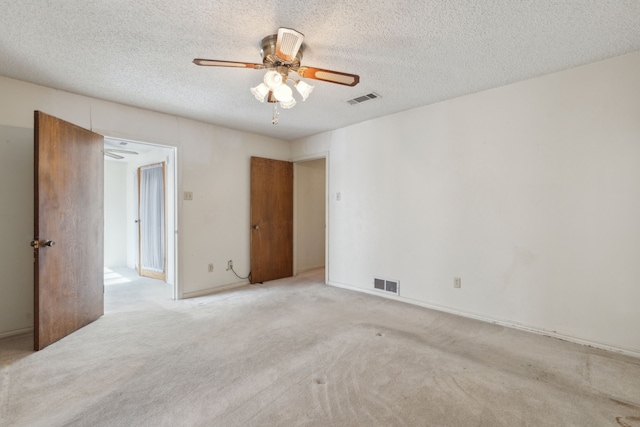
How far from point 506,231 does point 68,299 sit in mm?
4515

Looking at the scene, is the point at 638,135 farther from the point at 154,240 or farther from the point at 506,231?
the point at 154,240

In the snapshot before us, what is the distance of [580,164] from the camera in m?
2.64

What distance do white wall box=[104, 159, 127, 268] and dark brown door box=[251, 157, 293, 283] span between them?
3.53 meters

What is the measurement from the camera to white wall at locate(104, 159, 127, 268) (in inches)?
243

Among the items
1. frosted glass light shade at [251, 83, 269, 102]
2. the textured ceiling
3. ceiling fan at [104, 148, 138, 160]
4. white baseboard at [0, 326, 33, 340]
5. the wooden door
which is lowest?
white baseboard at [0, 326, 33, 340]

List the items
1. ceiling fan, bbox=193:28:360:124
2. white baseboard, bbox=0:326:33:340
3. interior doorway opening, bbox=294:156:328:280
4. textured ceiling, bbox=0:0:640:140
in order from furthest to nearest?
interior doorway opening, bbox=294:156:328:280, white baseboard, bbox=0:326:33:340, ceiling fan, bbox=193:28:360:124, textured ceiling, bbox=0:0:640:140

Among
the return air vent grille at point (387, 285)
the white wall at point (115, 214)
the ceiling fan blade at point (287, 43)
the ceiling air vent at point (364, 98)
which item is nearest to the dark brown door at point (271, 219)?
the return air vent grille at point (387, 285)

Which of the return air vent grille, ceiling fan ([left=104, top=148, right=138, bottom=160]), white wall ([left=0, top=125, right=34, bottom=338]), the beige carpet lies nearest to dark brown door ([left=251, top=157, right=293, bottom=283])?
the beige carpet

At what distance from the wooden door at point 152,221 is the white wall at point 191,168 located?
48.9 inches

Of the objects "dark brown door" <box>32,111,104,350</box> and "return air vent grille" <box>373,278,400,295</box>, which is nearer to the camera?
"dark brown door" <box>32,111,104,350</box>

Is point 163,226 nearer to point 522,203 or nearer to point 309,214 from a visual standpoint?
point 309,214

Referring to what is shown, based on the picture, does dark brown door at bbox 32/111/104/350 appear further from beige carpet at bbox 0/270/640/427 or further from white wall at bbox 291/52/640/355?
white wall at bbox 291/52/640/355

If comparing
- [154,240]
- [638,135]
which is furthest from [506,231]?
[154,240]

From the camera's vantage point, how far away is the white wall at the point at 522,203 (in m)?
2.48
